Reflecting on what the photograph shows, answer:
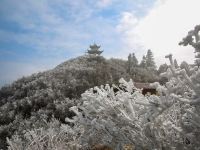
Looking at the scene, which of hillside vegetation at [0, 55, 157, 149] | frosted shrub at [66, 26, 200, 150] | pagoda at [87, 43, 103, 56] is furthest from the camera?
pagoda at [87, 43, 103, 56]

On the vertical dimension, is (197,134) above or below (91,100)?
below

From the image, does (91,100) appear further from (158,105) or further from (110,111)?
(158,105)

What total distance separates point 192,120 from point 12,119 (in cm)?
1285

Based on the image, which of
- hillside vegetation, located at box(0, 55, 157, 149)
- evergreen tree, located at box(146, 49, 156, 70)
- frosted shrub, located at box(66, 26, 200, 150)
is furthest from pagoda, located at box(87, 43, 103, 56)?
frosted shrub, located at box(66, 26, 200, 150)

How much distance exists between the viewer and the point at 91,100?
4504mm

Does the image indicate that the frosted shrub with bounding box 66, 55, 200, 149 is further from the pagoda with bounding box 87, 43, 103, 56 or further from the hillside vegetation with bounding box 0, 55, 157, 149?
the pagoda with bounding box 87, 43, 103, 56

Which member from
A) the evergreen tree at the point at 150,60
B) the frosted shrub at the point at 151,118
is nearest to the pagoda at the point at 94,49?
the evergreen tree at the point at 150,60

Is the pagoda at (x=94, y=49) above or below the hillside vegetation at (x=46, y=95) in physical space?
above

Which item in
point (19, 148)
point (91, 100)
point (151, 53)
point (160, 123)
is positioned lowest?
point (19, 148)

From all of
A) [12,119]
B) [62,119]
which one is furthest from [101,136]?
[12,119]

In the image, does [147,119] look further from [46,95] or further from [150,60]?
[150,60]

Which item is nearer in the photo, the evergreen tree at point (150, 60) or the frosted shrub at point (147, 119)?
the frosted shrub at point (147, 119)

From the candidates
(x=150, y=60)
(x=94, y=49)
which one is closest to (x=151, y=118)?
(x=94, y=49)

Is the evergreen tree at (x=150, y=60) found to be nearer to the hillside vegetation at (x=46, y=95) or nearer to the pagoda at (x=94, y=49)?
the pagoda at (x=94, y=49)
